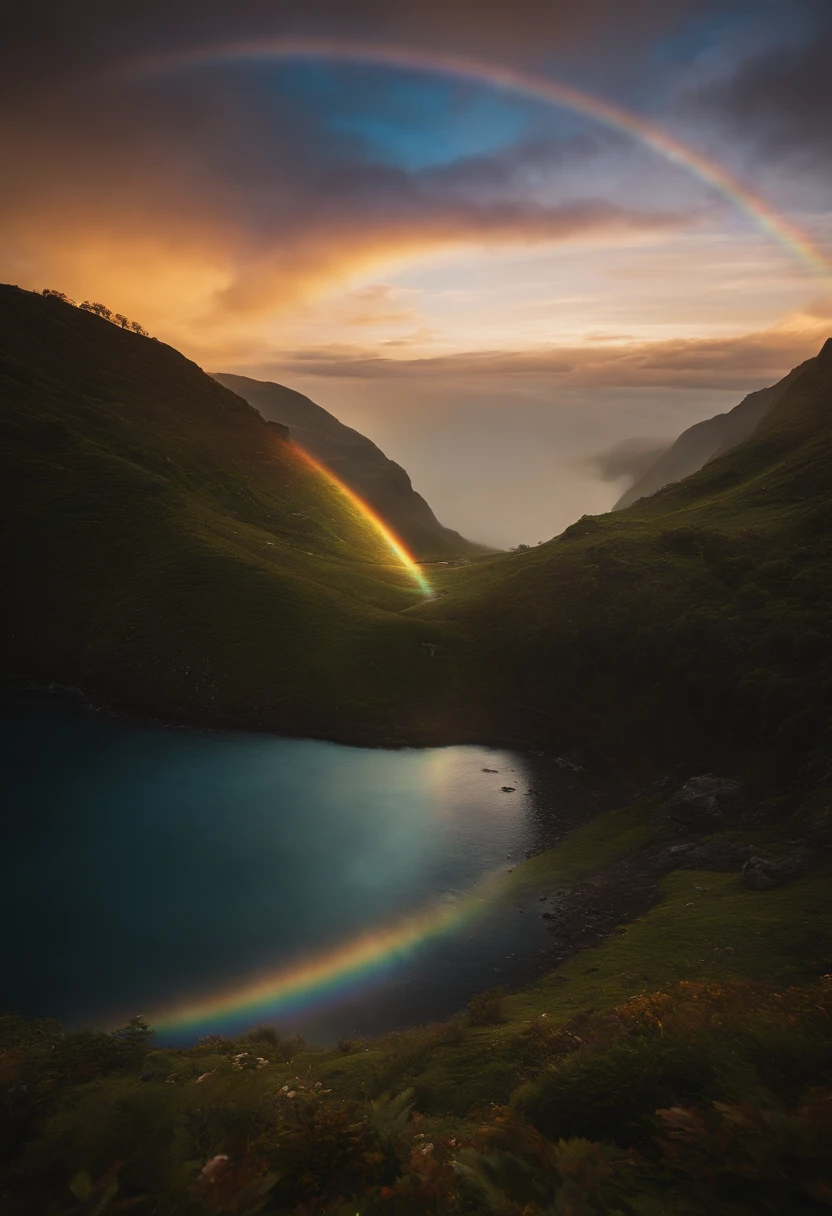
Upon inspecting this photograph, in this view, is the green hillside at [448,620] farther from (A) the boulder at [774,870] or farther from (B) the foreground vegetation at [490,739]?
(A) the boulder at [774,870]

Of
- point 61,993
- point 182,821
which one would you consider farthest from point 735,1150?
point 182,821

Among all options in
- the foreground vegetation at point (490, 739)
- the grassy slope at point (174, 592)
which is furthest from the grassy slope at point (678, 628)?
the grassy slope at point (174, 592)

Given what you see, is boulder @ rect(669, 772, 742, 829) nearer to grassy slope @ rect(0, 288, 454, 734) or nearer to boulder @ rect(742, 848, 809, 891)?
boulder @ rect(742, 848, 809, 891)

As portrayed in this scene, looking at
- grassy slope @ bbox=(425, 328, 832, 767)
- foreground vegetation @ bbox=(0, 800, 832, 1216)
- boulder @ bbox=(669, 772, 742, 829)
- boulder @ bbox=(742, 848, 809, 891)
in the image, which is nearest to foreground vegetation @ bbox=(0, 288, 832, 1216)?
foreground vegetation @ bbox=(0, 800, 832, 1216)

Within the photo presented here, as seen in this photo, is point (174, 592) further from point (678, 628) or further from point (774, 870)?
point (774, 870)

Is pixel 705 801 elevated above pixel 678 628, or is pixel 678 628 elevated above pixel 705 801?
pixel 678 628

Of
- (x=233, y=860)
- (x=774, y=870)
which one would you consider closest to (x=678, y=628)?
(x=774, y=870)
